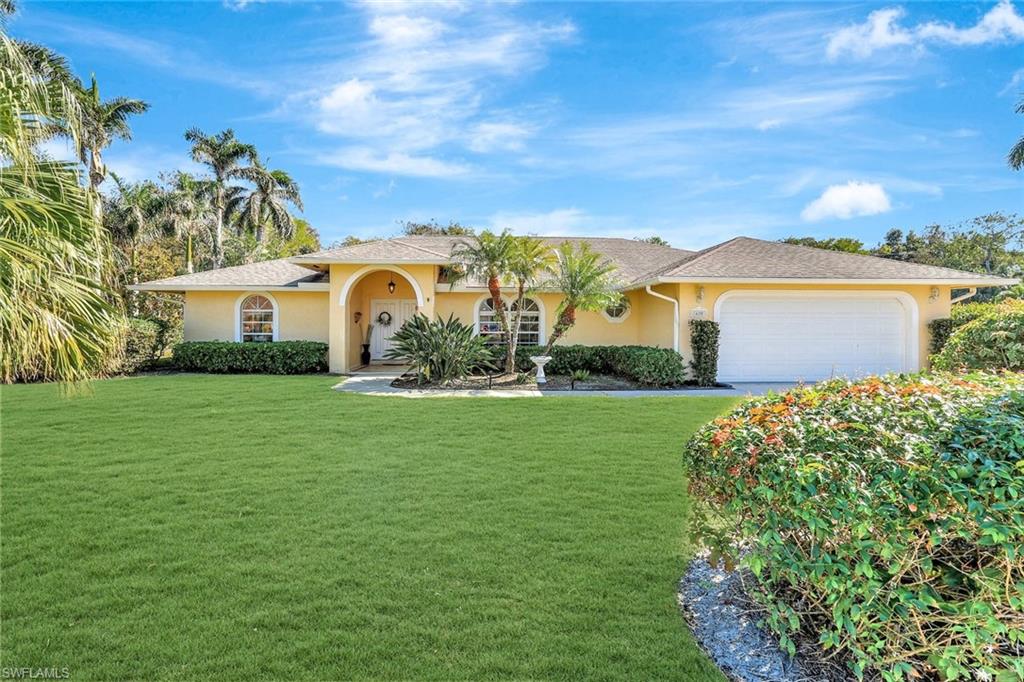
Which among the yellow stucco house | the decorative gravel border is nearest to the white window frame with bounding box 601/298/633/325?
the yellow stucco house

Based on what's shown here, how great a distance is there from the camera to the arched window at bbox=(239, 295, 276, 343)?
18625mm

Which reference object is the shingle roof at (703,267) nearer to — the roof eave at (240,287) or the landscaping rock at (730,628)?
the roof eave at (240,287)


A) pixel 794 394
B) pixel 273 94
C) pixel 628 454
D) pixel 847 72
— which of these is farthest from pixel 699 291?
pixel 273 94

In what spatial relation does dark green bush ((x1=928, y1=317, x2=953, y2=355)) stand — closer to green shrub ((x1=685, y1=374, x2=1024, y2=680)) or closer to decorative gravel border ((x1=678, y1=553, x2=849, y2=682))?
green shrub ((x1=685, y1=374, x2=1024, y2=680))

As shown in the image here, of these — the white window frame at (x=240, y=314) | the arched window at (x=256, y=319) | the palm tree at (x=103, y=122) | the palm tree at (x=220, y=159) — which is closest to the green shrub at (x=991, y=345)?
the white window frame at (x=240, y=314)

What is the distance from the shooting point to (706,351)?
1457cm

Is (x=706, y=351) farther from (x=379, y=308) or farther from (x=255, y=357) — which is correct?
(x=255, y=357)

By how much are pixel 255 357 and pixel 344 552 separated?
568 inches

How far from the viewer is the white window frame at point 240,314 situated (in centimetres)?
1853

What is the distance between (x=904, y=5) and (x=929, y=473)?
1175cm

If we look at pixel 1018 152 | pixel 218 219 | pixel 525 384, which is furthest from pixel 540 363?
pixel 218 219

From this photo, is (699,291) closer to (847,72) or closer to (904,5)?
(847,72)

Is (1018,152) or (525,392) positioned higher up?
(1018,152)

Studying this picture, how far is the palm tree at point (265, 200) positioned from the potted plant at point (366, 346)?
1823 cm
